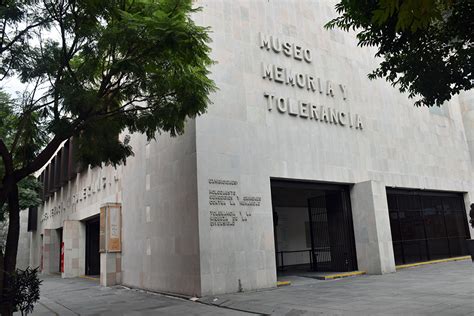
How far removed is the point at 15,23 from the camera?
28.9 ft

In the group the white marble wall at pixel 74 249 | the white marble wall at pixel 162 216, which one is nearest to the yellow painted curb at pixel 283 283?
the white marble wall at pixel 162 216

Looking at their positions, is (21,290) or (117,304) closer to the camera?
(21,290)

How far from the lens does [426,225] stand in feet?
62.0

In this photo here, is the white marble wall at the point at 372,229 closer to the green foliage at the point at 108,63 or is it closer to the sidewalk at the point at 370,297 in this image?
the sidewalk at the point at 370,297

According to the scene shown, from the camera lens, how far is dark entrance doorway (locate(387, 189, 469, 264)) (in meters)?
17.6

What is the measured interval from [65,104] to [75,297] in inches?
342

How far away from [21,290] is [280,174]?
825cm

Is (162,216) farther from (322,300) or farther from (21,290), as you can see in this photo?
(322,300)

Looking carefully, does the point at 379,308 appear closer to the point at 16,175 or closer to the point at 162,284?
the point at 162,284

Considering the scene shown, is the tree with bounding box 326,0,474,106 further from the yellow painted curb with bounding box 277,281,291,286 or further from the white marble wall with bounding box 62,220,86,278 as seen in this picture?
the white marble wall with bounding box 62,220,86,278

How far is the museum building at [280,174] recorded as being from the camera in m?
12.2

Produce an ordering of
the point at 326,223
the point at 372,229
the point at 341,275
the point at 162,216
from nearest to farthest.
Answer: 1. the point at 162,216
2. the point at 341,275
3. the point at 372,229
4. the point at 326,223

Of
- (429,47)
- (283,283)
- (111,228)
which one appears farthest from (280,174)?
(111,228)

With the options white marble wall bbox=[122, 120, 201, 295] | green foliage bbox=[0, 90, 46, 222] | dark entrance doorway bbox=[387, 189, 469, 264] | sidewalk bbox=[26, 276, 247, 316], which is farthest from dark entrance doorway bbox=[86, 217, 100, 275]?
dark entrance doorway bbox=[387, 189, 469, 264]
